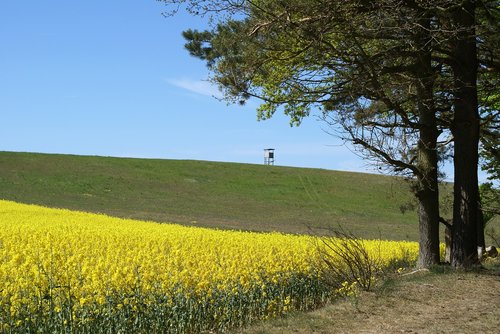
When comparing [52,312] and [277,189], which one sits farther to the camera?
[277,189]

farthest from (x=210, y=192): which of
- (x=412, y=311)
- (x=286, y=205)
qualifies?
(x=412, y=311)

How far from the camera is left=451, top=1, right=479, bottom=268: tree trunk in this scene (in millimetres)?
15055

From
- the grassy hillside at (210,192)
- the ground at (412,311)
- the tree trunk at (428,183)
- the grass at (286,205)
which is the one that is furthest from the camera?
the grassy hillside at (210,192)

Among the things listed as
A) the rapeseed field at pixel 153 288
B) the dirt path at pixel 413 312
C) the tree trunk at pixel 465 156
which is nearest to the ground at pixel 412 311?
the dirt path at pixel 413 312

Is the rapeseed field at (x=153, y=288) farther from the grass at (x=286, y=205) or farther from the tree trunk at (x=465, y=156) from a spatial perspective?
the tree trunk at (x=465, y=156)

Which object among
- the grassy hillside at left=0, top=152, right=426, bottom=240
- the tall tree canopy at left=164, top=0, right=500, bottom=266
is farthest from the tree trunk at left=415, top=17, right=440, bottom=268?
the grassy hillside at left=0, top=152, right=426, bottom=240

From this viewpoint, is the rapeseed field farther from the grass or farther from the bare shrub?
the grass

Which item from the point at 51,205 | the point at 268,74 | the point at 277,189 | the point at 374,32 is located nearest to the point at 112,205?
the point at 51,205

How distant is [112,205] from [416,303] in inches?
1334

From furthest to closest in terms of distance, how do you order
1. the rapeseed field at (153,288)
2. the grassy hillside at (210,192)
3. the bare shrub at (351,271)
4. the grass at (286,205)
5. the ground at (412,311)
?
the grassy hillside at (210,192) < the bare shrub at (351,271) < the grass at (286,205) < the ground at (412,311) < the rapeseed field at (153,288)

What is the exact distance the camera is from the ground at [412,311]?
9797mm

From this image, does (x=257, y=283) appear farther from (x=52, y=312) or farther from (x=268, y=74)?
(x=268, y=74)

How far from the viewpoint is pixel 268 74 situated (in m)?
16.3

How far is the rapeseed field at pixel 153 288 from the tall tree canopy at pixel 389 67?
11.1ft
